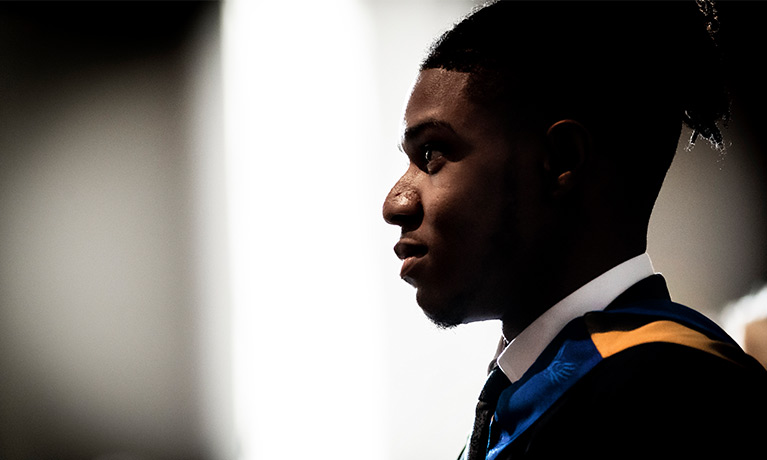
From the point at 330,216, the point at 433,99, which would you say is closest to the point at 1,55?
the point at 330,216

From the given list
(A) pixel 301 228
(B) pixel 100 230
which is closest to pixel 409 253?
(A) pixel 301 228

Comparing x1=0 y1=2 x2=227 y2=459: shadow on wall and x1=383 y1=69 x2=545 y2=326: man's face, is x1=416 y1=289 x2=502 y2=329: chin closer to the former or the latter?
x1=383 y1=69 x2=545 y2=326: man's face

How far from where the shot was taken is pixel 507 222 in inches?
31.7

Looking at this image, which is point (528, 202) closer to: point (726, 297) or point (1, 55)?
point (726, 297)

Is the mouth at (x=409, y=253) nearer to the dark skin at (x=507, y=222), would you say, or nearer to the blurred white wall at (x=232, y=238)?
the dark skin at (x=507, y=222)

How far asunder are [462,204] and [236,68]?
5.72 ft

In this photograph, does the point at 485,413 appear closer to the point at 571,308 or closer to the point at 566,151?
the point at 571,308

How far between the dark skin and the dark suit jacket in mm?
147

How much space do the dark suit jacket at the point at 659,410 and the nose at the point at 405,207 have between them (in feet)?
0.90

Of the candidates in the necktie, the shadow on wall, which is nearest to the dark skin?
the necktie

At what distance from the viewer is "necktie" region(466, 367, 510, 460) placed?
0.84 m

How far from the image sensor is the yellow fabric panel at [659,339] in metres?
0.70

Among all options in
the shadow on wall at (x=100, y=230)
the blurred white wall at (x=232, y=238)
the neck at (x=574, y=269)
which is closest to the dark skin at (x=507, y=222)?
the neck at (x=574, y=269)

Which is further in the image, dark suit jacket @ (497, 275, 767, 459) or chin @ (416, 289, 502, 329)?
chin @ (416, 289, 502, 329)
